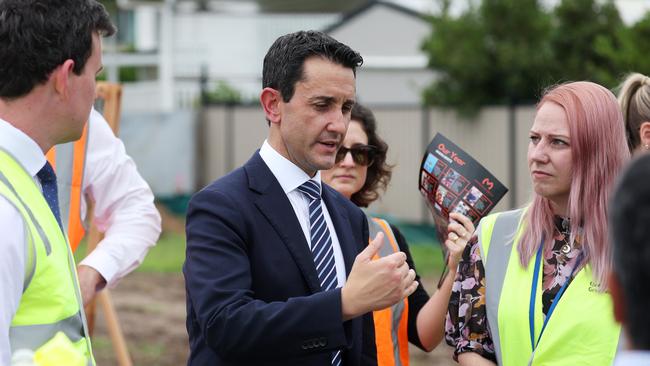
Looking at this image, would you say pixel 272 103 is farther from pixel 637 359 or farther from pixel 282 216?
pixel 637 359

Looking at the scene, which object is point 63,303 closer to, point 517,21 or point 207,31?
point 517,21

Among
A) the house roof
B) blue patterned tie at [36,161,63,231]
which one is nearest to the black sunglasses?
blue patterned tie at [36,161,63,231]

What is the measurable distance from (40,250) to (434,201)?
1.79 m

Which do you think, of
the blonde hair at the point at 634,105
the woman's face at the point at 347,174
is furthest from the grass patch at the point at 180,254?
the blonde hair at the point at 634,105

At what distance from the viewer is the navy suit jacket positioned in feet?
8.46

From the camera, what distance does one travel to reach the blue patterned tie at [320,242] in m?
2.87

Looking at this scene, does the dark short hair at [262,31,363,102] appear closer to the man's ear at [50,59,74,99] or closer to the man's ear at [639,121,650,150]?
the man's ear at [50,59,74,99]

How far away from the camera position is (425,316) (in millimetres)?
3637

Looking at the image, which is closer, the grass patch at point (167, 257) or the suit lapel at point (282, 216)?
the suit lapel at point (282, 216)

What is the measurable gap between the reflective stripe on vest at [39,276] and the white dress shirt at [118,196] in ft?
6.11

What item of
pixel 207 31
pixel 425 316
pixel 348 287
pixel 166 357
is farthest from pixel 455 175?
pixel 207 31

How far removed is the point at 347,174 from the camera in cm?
412

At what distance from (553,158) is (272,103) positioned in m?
0.96

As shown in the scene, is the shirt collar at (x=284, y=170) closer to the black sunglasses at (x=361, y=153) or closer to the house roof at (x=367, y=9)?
the black sunglasses at (x=361, y=153)
